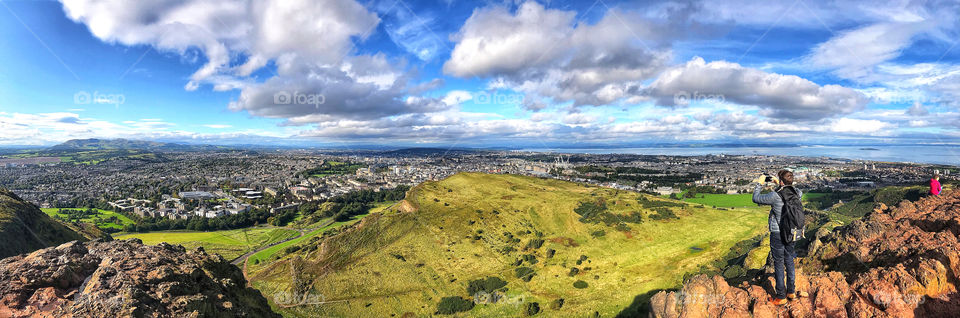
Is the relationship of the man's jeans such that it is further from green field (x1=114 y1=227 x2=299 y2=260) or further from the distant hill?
green field (x1=114 y1=227 x2=299 y2=260)

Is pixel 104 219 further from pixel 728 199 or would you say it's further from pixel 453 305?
pixel 728 199

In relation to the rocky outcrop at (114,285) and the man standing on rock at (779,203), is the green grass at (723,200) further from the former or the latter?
the rocky outcrop at (114,285)

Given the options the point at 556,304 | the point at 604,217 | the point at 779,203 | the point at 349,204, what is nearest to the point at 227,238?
the point at 349,204

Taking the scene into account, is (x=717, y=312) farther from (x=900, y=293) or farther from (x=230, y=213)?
(x=230, y=213)

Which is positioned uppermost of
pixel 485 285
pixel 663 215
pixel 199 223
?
pixel 663 215

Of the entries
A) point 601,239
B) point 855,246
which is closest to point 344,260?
point 601,239

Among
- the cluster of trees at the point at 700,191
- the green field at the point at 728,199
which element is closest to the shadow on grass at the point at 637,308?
Answer: the green field at the point at 728,199

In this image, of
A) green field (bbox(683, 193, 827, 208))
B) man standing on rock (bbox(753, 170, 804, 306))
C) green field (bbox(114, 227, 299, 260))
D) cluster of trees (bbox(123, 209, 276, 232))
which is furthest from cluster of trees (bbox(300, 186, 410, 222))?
man standing on rock (bbox(753, 170, 804, 306))
